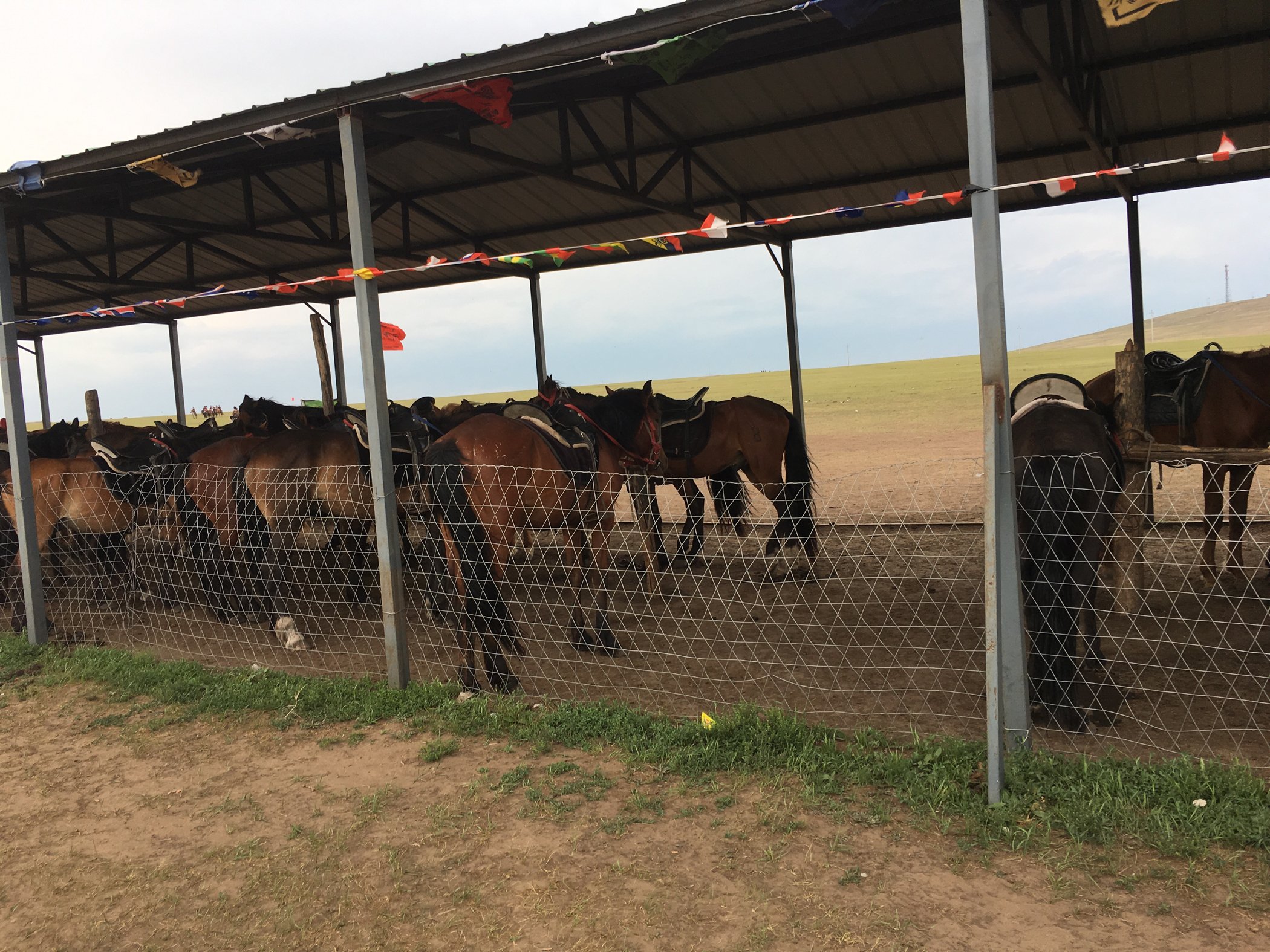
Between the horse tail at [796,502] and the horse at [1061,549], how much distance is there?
7.79ft

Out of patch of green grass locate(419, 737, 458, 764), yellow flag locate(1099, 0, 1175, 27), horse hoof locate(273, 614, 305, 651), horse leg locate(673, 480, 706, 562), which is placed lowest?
patch of green grass locate(419, 737, 458, 764)

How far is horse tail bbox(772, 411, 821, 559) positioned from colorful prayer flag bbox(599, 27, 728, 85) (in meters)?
3.49

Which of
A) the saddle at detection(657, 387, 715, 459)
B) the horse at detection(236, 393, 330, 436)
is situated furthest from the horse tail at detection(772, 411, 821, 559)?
the horse at detection(236, 393, 330, 436)

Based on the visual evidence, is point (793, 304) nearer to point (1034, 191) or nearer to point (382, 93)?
point (1034, 191)

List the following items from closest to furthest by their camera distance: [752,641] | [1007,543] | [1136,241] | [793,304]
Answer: [1007,543]
[752,641]
[1136,241]
[793,304]

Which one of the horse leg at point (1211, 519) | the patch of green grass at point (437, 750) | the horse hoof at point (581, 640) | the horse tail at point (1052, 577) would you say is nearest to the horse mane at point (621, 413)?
the horse hoof at point (581, 640)

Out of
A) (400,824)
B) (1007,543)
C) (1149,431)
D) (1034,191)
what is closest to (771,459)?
(1149,431)

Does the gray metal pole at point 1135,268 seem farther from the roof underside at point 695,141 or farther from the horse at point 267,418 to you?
the horse at point 267,418

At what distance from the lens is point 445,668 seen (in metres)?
5.11

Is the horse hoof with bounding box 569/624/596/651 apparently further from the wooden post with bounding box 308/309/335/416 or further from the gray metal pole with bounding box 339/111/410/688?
the wooden post with bounding box 308/309/335/416

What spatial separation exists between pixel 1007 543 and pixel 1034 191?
618 centimetres

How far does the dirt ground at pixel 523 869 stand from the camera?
91.7 inches

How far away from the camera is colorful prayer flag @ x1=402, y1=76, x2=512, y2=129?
4211 mm

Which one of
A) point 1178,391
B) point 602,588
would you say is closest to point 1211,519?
point 1178,391
